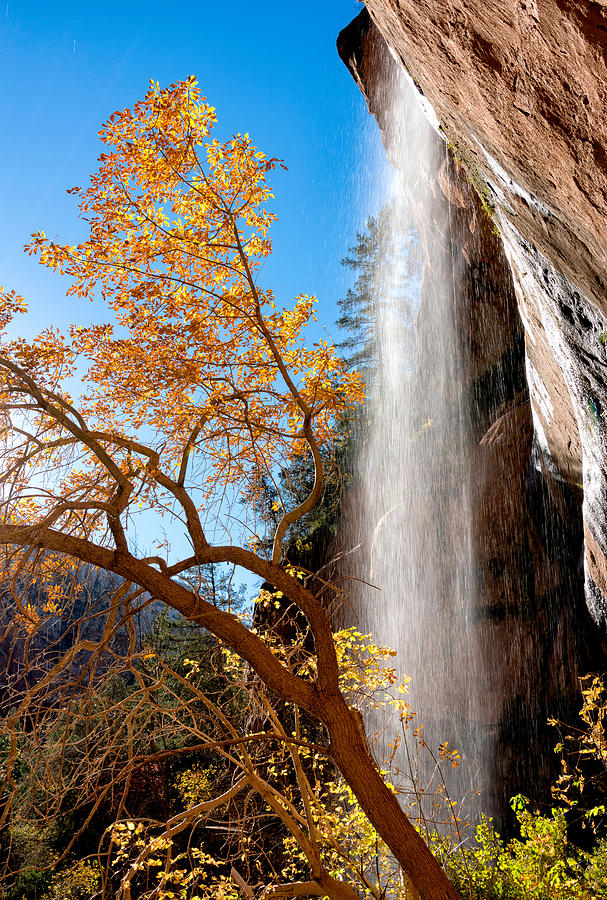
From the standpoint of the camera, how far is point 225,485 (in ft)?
14.6

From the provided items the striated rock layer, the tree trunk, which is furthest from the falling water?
the tree trunk

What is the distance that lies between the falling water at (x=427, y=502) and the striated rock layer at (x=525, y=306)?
28 centimetres

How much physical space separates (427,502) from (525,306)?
21.1 feet

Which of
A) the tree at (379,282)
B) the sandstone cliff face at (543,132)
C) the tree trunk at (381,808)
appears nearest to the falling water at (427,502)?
the tree at (379,282)

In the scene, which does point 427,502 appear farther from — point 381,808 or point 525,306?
point 381,808

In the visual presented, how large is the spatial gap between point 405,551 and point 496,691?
318 centimetres

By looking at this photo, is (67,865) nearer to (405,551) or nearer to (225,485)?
(405,551)

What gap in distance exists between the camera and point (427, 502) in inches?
472

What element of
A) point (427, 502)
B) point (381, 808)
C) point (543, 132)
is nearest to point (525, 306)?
point (543, 132)

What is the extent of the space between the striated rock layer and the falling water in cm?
28

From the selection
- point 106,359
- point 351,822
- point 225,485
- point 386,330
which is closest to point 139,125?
point 106,359

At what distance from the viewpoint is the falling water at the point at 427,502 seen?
35.4ft

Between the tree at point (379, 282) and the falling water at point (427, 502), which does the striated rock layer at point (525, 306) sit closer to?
the falling water at point (427, 502)

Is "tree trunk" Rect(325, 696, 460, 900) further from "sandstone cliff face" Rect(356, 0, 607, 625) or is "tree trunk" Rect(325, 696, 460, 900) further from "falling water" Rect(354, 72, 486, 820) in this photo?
"falling water" Rect(354, 72, 486, 820)
